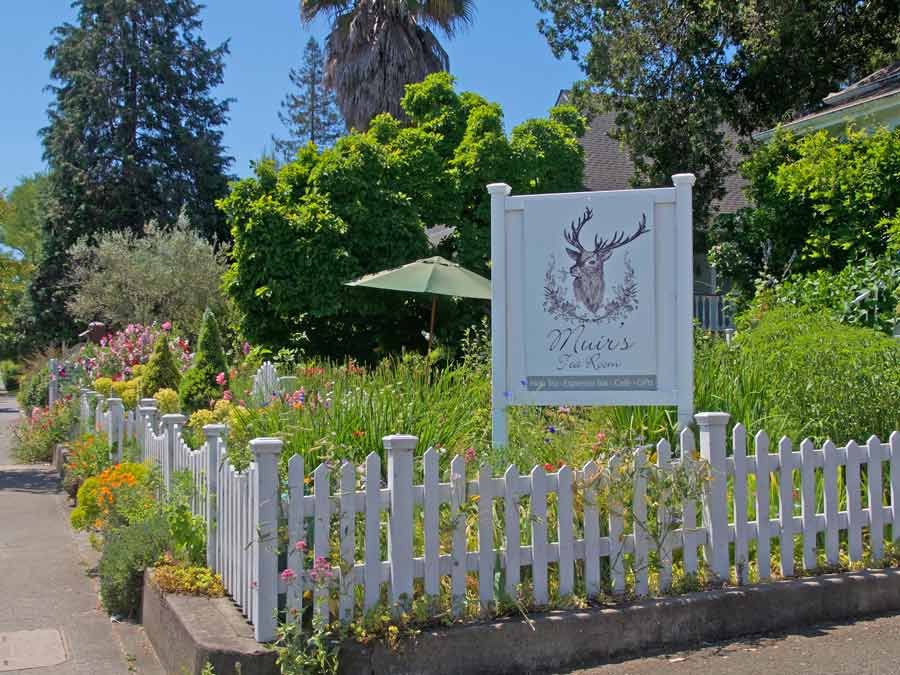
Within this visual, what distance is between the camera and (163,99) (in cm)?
3794

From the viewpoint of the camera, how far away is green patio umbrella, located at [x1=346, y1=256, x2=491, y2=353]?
11.1m

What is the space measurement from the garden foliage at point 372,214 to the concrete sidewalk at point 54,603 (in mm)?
5490

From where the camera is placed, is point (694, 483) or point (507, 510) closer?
point (507, 510)

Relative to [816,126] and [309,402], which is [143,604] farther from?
[816,126]

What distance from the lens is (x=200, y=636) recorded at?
4.26 m

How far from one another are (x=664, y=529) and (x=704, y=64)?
15.0m

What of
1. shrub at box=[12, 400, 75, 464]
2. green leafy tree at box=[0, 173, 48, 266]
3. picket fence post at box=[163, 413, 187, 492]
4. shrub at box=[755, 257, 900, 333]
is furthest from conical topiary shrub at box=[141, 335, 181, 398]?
green leafy tree at box=[0, 173, 48, 266]

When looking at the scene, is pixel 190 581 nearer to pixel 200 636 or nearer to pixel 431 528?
pixel 200 636

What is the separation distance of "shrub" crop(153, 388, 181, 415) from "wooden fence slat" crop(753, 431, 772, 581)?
677 cm

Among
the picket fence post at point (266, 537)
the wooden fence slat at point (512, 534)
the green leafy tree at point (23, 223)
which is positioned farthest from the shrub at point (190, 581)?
the green leafy tree at point (23, 223)

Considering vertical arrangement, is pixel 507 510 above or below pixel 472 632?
→ above

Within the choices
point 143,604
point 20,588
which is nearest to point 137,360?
point 20,588

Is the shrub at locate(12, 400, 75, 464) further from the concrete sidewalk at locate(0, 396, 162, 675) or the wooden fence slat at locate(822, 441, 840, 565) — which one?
the wooden fence slat at locate(822, 441, 840, 565)

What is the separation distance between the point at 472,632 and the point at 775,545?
2.27m
